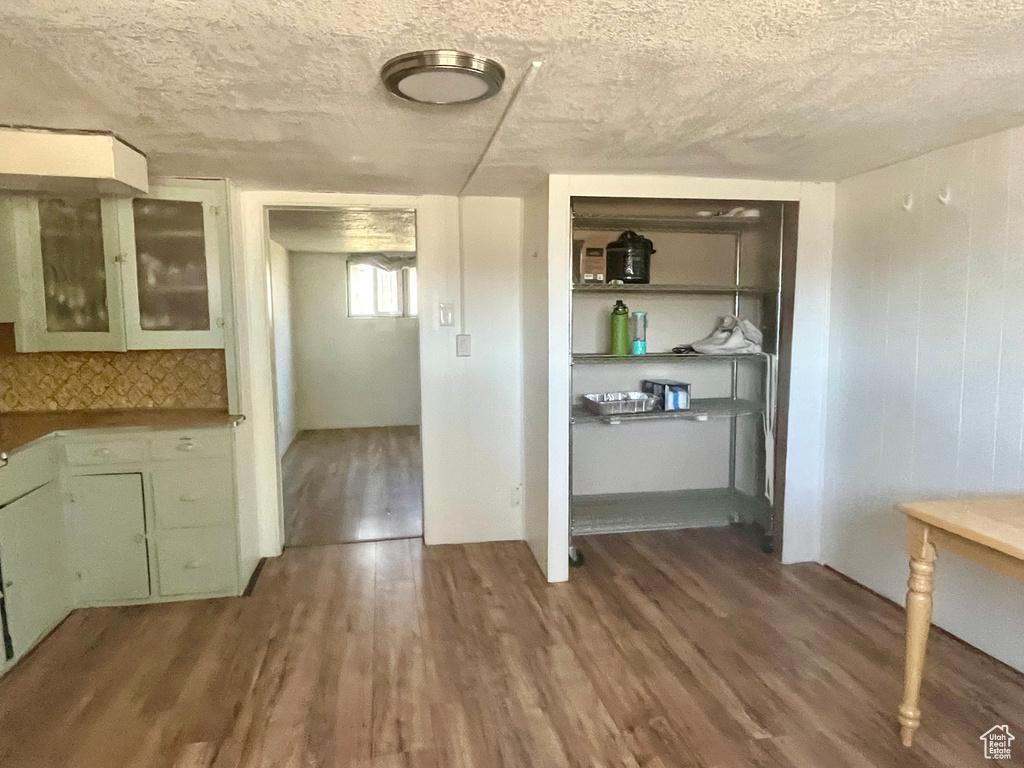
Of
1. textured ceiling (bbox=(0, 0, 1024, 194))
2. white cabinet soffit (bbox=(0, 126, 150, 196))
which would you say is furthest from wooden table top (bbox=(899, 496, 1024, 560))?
white cabinet soffit (bbox=(0, 126, 150, 196))

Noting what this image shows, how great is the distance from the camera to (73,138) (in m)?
2.23

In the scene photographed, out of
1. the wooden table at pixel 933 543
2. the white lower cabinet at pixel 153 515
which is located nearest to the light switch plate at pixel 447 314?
the white lower cabinet at pixel 153 515

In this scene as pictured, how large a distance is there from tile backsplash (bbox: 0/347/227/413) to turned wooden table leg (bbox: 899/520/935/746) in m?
3.03

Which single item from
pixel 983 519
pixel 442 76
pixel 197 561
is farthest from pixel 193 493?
pixel 983 519

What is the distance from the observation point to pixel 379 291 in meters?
7.29

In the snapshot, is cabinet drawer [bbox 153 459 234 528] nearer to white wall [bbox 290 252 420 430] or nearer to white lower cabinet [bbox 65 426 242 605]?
white lower cabinet [bbox 65 426 242 605]

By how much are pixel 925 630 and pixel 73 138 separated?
323 centimetres

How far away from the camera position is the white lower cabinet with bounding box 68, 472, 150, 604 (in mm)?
2801

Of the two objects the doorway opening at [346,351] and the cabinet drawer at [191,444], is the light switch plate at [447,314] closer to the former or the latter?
the cabinet drawer at [191,444]

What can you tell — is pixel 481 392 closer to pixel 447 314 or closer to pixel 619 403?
pixel 447 314

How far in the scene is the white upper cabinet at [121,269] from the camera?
2828 mm

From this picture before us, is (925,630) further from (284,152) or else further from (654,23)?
(284,152)

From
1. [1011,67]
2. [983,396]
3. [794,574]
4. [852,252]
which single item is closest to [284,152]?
[1011,67]
